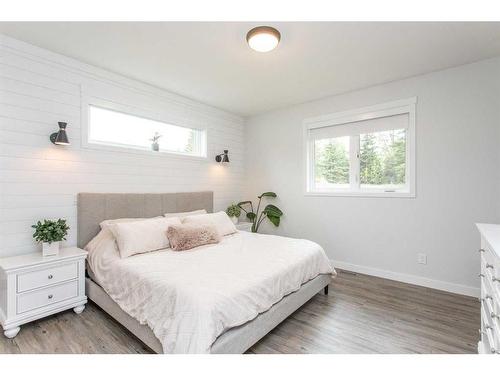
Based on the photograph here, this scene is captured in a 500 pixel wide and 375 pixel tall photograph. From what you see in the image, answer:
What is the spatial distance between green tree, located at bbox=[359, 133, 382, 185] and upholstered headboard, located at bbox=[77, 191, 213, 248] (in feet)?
7.89

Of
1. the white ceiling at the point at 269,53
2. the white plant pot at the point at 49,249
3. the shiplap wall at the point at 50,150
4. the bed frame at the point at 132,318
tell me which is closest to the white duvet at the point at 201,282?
the bed frame at the point at 132,318

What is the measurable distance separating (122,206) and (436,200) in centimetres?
365

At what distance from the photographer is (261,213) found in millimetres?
4441

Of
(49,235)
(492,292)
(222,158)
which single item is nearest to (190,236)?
(49,235)

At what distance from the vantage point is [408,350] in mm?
1788

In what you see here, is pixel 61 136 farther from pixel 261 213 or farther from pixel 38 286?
pixel 261 213

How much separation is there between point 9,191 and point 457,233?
4.50 m

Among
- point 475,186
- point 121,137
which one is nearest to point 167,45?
point 121,137

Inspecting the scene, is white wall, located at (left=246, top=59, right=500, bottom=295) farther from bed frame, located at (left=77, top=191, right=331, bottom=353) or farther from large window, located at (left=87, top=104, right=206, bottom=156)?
large window, located at (left=87, top=104, right=206, bottom=156)

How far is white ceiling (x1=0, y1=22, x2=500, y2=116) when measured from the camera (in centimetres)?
206

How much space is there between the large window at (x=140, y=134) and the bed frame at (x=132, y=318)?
65 centimetres

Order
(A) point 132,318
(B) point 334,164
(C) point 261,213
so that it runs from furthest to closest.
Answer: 1. (C) point 261,213
2. (B) point 334,164
3. (A) point 132,318

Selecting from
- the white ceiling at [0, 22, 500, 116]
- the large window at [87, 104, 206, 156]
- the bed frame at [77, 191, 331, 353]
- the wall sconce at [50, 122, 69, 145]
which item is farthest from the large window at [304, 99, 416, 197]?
the wall sconce at [50, 122, 69, 145]

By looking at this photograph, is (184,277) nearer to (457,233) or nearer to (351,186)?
(351,186)
